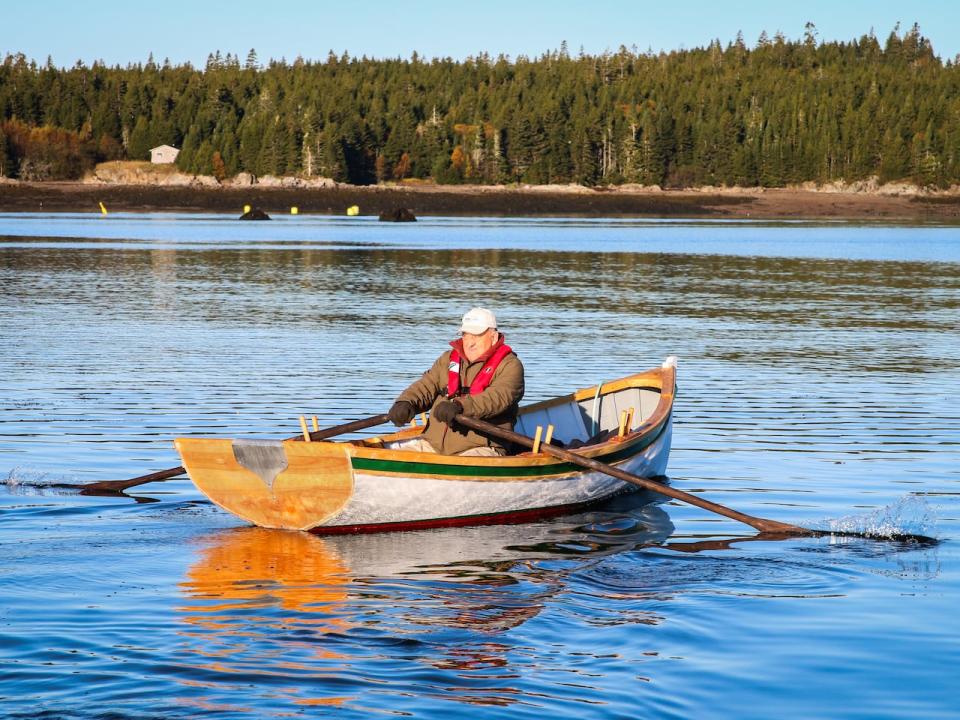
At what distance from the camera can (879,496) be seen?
639 inches

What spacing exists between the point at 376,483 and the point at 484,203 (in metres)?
162

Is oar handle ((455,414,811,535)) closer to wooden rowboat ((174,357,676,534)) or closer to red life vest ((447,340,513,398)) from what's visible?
wooden rowboat ((174,357,676,534))

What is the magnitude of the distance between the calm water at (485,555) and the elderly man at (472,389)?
39.1 inches

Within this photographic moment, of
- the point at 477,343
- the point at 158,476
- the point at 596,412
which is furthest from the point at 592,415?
the point at 158,476

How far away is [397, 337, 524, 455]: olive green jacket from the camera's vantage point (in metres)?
14.4

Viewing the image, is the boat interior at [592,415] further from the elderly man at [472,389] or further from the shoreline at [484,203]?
the shoreline at [484,203]

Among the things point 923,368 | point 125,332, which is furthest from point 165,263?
point 923,368

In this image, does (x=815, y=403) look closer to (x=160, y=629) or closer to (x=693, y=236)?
(x=160, y=629)

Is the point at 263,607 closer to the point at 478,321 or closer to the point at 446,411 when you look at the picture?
the point at 446,411

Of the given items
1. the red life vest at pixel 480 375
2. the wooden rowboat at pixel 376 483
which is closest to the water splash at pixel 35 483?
the wooden rowboat at pixel 376 483

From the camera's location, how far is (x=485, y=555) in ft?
43.8

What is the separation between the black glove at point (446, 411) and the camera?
13.9 metres

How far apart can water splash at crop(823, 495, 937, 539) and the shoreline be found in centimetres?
15076

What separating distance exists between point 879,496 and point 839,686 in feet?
22.9
